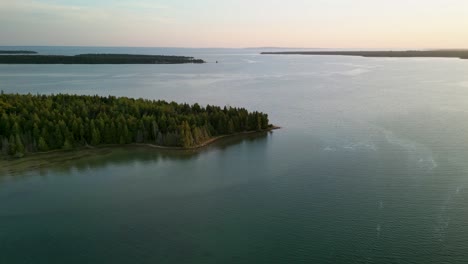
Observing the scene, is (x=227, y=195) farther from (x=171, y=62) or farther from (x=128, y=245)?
(x=171, y=62)

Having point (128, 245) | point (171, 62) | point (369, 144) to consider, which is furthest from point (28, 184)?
point (171, 62)

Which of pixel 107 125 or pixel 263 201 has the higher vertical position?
pixel 107 125

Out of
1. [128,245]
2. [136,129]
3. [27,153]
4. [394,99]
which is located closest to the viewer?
[128,245]

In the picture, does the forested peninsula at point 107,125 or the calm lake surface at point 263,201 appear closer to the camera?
the calm lake surface at point 263,201

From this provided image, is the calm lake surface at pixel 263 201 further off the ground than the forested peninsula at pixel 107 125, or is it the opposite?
the forested peninsula at pixel 107 125

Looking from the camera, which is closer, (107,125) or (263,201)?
(263,201)

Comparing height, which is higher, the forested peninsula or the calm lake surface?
the forested peninsula

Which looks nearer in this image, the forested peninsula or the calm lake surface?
the calm lake surface

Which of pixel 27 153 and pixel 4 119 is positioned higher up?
pixel 4 119
